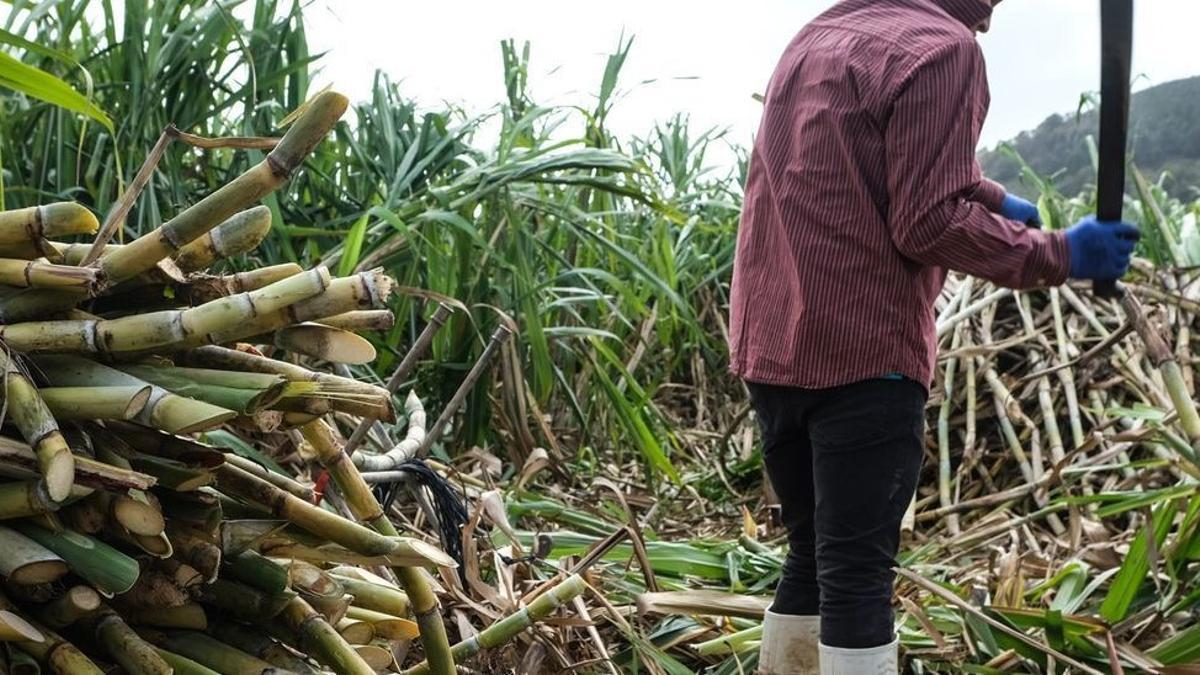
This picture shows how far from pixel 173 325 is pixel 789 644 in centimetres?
130

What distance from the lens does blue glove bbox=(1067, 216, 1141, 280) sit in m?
1.68

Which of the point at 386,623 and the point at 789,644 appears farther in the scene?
the point at 789,644

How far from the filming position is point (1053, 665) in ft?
5.15

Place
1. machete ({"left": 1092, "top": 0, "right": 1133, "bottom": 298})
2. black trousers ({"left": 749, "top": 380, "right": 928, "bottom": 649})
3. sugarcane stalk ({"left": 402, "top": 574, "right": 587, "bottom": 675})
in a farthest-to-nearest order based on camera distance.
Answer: black trousers ({"left": 749, "top": 380, "right": 928, "bottom": 649}) → machete ({"left": 1092, "top": 0, "right": 1133, "bottom": 298}) → sugarcane stalk ({"left": 402, "top": 574, "right": 587, "bottom": 675})

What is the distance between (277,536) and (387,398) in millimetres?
123

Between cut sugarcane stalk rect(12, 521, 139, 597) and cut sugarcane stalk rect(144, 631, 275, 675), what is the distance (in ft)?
0.27

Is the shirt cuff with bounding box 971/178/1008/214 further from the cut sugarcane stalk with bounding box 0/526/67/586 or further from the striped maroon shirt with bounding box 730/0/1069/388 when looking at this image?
the cut sugarcane stalk with bounding box 0/526/67/586

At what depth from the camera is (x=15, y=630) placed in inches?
24.0

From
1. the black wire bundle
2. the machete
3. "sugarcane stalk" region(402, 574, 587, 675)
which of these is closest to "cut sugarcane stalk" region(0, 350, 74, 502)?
"sugarcane stalk" region(402, 574, 587, 675)

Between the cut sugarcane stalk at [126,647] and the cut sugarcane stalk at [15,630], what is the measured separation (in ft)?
0.17

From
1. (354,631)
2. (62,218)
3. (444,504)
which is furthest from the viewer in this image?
(444,504)

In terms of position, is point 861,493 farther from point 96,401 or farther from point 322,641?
point 96,401

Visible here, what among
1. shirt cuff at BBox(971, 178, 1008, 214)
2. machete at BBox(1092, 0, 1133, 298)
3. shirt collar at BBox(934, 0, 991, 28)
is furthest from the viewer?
shirt cuff at BBox(971, 178, 1008, 214)

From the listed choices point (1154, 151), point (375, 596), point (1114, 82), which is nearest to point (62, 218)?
point (375, 596)
